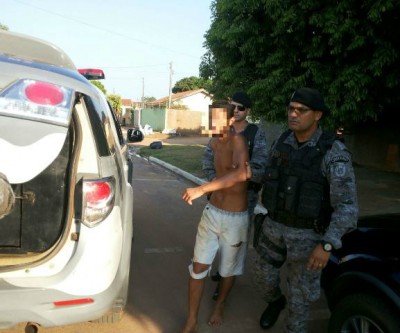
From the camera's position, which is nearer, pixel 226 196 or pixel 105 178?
pixel 105 178

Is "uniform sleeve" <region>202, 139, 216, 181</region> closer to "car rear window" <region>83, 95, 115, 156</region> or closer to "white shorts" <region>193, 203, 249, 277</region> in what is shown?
"white shorts" <region>193, 203, 249, 277</region>

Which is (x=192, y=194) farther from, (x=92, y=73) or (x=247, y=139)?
(x=92, y=73)

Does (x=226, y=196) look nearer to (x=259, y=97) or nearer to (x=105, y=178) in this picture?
(x=105, y=178)

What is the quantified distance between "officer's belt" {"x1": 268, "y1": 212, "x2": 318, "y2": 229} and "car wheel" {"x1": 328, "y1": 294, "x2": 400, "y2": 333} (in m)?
0.48

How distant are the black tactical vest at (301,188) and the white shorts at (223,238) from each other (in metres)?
0.30

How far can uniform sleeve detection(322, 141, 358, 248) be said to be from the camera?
2.30 m

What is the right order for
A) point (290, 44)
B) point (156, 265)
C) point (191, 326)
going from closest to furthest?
point (191, 326)
point (156, 265)
point (290, 44)

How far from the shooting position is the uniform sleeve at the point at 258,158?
2.99 m

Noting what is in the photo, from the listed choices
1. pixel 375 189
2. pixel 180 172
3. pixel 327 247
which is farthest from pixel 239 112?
pixel 180 172

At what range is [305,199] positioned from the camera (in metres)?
2.49

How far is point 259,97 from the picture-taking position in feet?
25.0

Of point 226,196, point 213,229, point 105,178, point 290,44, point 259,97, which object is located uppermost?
point 290,44

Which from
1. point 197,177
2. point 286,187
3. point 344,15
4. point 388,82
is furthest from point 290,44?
point 286,187

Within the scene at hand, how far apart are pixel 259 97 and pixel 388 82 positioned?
235 centimetres
